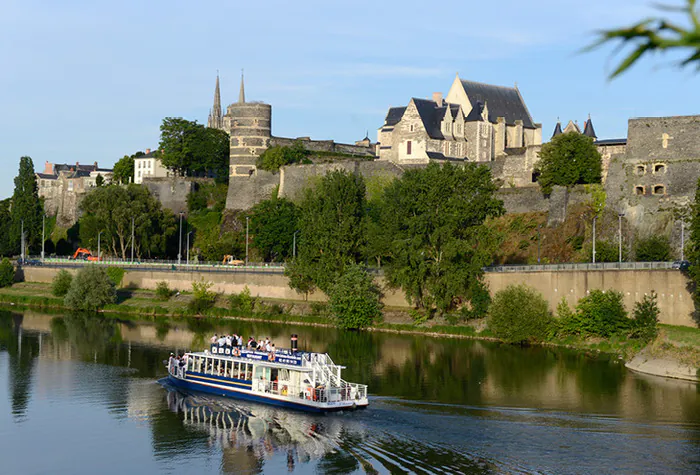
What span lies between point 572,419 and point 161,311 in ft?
150

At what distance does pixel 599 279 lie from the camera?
55125 millimetres

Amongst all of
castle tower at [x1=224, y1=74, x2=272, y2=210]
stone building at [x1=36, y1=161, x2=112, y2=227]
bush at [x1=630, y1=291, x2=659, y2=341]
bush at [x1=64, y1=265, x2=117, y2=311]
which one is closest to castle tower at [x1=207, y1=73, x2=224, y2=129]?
stone building at [x1=36, y1=161, x2=112, y2=227]

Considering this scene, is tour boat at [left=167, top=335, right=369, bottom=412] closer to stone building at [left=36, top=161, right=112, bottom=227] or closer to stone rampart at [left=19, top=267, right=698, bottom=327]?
stone rampart at [left=19, top=267, right=698, bottom=327]

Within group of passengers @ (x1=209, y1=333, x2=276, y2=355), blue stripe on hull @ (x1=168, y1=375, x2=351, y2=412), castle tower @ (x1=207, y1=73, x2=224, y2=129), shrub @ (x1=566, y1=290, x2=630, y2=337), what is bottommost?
blue stripe on hull @ (x1=168, y1=375, x2=351, y2=412)

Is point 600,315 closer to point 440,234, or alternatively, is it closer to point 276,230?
point 440,234

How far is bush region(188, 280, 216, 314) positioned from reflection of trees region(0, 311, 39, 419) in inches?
524

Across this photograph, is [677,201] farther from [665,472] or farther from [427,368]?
[665,472]

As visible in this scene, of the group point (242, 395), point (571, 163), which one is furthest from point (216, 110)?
point (242, 395)

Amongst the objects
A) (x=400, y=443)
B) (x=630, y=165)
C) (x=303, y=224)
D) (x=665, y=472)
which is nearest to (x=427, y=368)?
(x=400, y=443)

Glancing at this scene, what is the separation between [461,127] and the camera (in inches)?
3762

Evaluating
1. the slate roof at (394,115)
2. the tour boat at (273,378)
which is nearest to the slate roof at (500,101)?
the slate roof at (394,115)

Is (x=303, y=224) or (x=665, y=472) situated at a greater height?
(x=303, y=224)

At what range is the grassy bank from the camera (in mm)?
47166

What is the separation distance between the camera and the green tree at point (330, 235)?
6519cm
